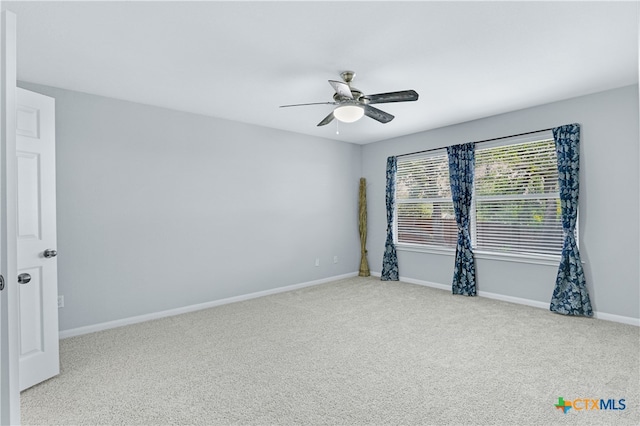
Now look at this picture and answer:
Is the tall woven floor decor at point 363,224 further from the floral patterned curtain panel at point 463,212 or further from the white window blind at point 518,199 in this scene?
the white window blind at point 518,199

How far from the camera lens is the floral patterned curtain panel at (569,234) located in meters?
3.78

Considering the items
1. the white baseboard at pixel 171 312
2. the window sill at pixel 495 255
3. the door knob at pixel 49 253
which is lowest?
the white baseboard at pixel 171 312

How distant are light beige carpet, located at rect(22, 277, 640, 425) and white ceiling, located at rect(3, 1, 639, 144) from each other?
8.07ft

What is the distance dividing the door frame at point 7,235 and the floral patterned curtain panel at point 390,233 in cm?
508

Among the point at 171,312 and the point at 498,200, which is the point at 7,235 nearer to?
the point at 171,312

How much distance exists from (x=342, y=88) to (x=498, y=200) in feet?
9.91

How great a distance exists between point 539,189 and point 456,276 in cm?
156

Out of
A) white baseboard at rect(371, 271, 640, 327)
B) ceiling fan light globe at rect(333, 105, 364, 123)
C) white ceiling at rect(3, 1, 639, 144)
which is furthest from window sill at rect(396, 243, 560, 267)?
ceiling fan light globe at rect(333, 105, 364, 123)

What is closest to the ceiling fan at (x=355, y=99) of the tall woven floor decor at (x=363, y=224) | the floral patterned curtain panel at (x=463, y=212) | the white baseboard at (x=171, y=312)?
the floral patterned curtain panel at (x=463, y=212)

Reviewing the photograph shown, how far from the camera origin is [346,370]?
2.58 metres

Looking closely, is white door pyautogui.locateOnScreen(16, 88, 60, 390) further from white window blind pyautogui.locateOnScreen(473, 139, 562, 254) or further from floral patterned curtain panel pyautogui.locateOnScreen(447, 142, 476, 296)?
white window blind pyautogui.locateOnScreen(473, 139, 562, 254)

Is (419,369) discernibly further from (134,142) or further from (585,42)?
(134,142)

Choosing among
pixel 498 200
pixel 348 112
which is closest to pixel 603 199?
pixel 498 200

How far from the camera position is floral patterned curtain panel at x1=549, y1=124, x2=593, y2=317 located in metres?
3.78
